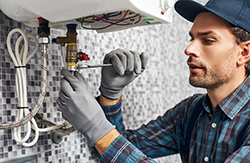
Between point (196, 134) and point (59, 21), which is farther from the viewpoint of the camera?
point (196, 134)

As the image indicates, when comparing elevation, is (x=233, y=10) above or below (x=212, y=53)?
above

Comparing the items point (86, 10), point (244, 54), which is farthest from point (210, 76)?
point (86, 10)

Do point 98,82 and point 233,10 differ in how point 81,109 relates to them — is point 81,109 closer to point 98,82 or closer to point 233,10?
point 98,82

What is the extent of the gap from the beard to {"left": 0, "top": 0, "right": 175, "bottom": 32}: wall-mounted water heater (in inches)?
11.1

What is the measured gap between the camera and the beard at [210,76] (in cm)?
99

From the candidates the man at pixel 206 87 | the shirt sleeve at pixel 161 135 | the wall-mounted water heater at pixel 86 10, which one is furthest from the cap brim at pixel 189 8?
the shirt sleeve at pixel 161 135

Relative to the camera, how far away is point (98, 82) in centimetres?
120

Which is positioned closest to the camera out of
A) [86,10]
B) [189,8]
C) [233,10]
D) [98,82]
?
[86,10]

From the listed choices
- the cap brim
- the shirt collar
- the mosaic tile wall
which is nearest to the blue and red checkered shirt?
the shirt collar

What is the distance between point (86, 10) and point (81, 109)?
29cm

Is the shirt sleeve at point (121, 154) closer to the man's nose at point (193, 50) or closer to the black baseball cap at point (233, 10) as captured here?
the man's nose at point (193, 50)

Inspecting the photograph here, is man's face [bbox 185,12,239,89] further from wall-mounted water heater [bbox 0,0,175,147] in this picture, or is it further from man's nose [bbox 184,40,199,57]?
wall-mounted water heater [bbox 0,0,175,147]

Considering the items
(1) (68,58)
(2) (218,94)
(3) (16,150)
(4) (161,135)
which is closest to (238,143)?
(2) (218,94)

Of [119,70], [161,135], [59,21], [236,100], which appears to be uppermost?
[59,21]
